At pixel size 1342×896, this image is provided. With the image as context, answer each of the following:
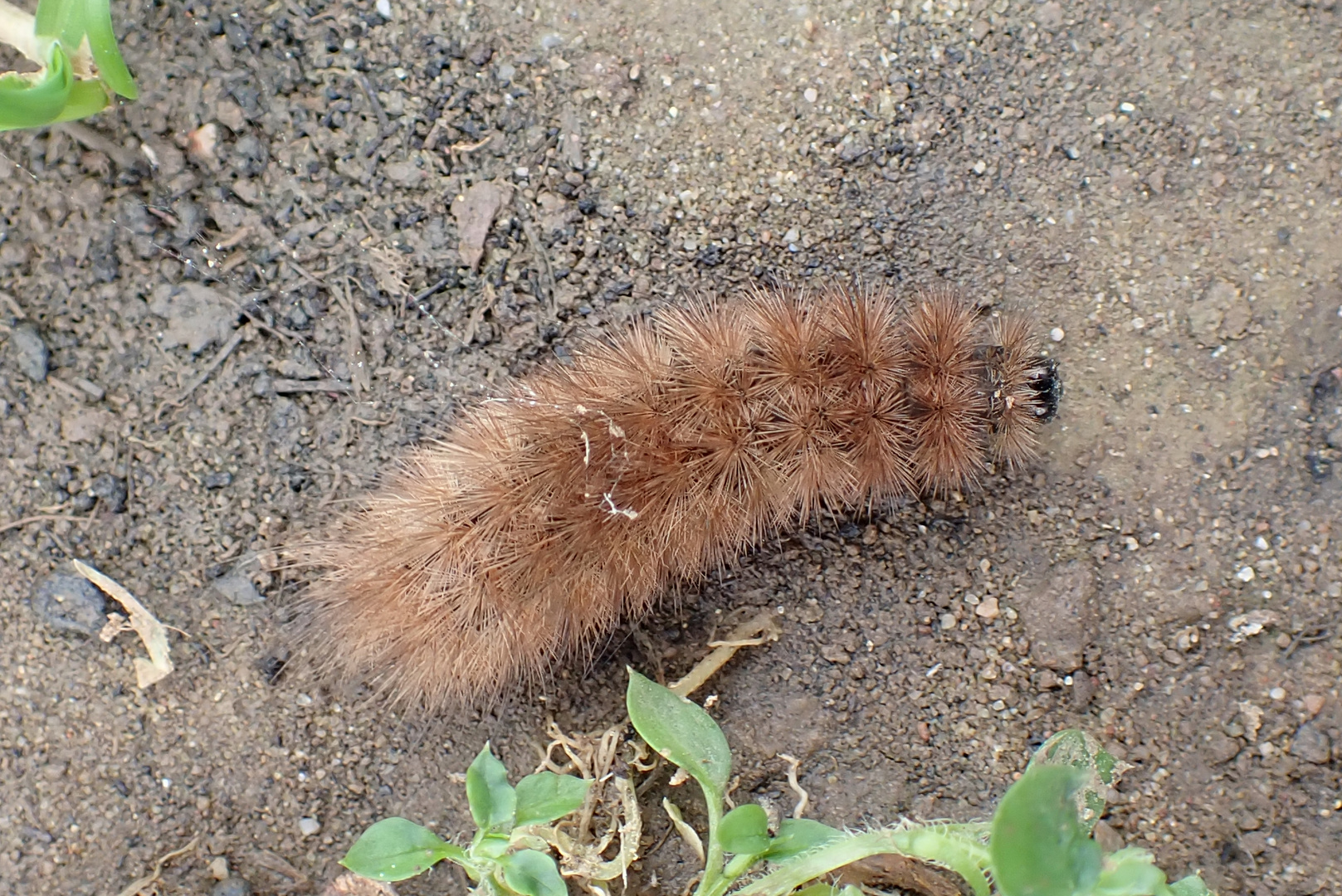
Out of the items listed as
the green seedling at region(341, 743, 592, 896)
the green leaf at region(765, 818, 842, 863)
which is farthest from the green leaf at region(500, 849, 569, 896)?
the green leaf at region(765, 818, 842, 863)

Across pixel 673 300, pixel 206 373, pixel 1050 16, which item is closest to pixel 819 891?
pixel 673 300

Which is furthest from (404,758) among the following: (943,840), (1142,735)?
(1142,735)

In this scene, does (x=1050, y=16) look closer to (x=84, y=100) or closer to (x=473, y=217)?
(x=473, y=217)

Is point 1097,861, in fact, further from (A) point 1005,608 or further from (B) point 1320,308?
(B) point 1320,308

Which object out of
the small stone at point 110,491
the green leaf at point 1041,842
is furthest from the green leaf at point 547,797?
the small stone at point 110,491

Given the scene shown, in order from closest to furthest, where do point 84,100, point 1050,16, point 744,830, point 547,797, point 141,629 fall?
point 744,830 → point 547,797 → point 84,100 → point 141,629 → point 1050,16

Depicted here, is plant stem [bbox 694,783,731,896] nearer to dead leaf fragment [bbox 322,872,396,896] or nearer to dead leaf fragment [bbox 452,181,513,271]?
dead leaf fragment [bbox 322,872,396,896]
